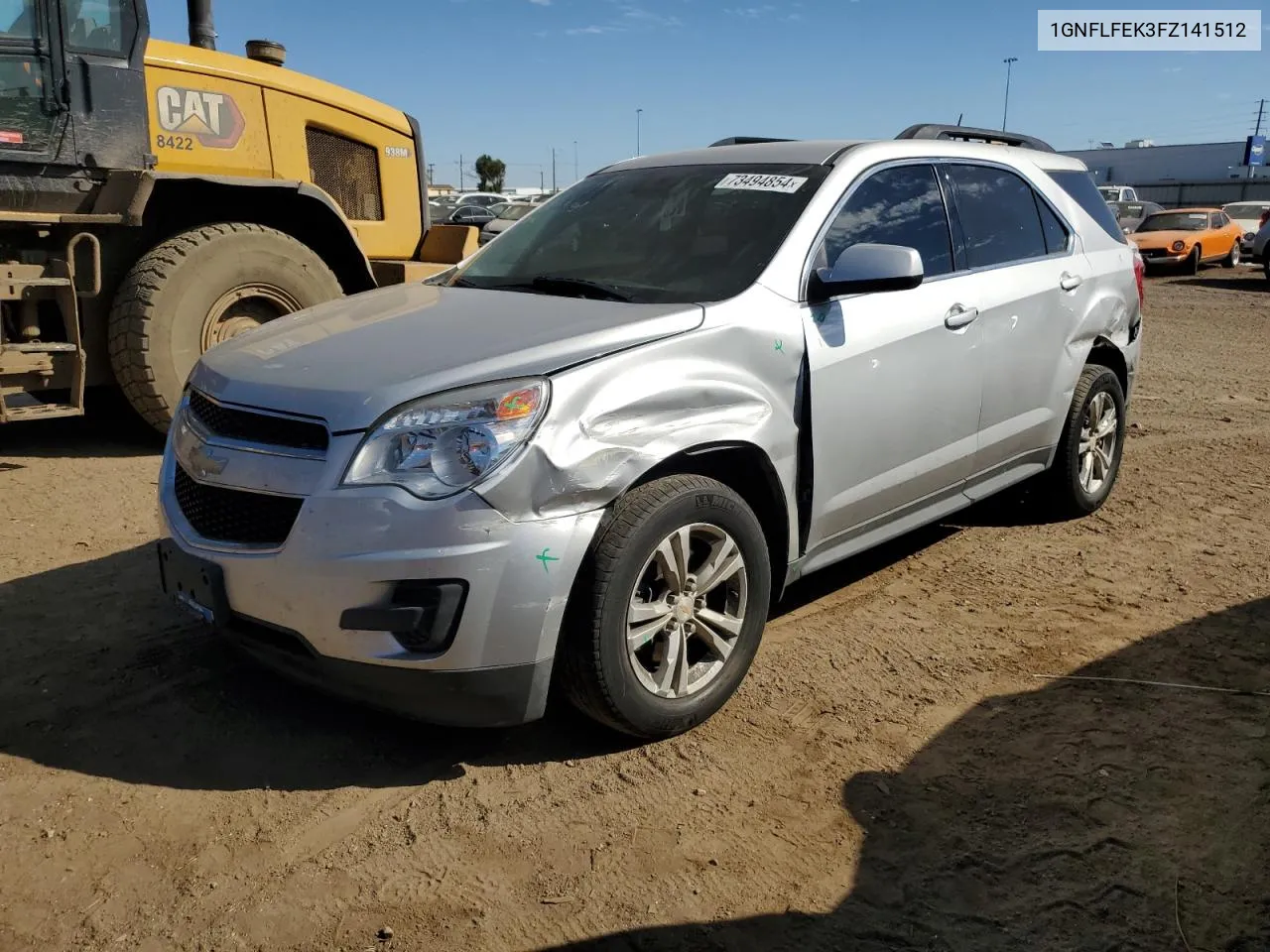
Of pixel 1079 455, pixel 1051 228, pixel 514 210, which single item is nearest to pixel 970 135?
pixel 1051 228

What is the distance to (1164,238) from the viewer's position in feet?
77.3

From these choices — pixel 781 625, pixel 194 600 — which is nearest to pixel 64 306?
pixel 194 600

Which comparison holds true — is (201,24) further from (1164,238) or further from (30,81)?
(1164,238)

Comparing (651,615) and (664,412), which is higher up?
(664,412)

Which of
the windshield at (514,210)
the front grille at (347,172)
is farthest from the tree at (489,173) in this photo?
the front grille at (347,172)

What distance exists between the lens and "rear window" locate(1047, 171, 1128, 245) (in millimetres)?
5395

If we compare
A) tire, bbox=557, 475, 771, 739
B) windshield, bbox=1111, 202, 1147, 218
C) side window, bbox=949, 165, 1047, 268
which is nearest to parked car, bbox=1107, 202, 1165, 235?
windshield, bbox=1111, 202, 1147, 218

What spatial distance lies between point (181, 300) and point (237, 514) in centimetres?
378

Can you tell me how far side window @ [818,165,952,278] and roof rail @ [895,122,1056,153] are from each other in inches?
18.3

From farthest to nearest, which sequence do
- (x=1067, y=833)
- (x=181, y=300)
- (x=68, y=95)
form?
(x=181, y=300)
(x=68, y=95)
(x=1067, y=833)

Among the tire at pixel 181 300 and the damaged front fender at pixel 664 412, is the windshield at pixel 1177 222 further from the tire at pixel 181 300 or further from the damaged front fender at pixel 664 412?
the damaged front fender at pixel 664 412

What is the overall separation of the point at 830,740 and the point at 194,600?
197 centimetres

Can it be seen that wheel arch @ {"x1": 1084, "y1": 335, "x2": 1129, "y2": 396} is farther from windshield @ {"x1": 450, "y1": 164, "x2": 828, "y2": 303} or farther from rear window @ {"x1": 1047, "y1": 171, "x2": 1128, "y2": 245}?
windshield @ {"x1": 450, "y1": 164, "x2": 828, "y2": 303}

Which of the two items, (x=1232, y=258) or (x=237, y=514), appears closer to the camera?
(x=237, y=514)
